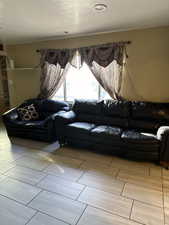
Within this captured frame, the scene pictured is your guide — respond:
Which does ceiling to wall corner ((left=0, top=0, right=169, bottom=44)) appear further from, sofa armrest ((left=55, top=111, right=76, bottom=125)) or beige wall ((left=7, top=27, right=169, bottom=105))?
sofa armrest ((left=55, top=111, right=76, bottom=125))

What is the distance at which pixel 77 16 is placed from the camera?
2.69 meters

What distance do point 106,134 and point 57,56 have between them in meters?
2.48

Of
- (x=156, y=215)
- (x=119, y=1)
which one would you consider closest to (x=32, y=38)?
(x=119, y=1)

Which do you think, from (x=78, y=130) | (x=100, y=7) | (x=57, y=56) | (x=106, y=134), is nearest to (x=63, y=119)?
(x=78, y=130)

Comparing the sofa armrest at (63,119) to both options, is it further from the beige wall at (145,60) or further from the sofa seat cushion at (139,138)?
the beige wall at (145,60)

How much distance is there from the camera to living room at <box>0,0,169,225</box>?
1894 millimetres

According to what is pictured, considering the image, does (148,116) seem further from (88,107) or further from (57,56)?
(57,56)

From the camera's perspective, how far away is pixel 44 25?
315cm

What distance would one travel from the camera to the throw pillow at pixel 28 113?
400cm

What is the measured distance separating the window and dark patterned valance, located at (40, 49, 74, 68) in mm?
274

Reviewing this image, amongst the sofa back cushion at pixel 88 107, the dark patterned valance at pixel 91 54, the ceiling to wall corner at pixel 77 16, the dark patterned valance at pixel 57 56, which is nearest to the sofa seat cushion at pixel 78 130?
the sofa back cushion at pixel 88 107

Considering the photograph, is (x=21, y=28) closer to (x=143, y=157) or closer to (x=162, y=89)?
(x=162, y=89)

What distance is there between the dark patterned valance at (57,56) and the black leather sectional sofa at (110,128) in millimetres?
1086

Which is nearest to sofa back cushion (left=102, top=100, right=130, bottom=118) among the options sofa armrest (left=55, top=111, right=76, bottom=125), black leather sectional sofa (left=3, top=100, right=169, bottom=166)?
black leather sectional sofa (left=3, top=100, right=169, bottom=166)
